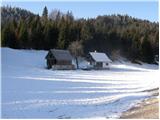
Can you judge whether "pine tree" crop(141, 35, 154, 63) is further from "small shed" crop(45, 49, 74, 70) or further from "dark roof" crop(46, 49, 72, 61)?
"small shed" crop(45, 49, 74, 70)

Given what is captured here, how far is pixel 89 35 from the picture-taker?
93125 mm

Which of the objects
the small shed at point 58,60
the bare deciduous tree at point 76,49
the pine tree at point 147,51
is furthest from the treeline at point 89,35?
the small shed at point 58,60

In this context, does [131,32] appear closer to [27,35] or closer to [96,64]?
[96,64]

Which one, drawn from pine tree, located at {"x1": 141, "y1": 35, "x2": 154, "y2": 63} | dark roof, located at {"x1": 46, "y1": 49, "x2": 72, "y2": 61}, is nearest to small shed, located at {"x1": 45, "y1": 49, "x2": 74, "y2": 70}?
dark roof, located at {"x1": 46, "y1": 49, "x2": 72, "y2": 61}

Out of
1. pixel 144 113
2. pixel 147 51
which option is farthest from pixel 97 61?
pixel 144 113

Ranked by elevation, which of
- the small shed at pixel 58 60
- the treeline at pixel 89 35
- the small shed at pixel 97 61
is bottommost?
the small shed at pixel 97 61

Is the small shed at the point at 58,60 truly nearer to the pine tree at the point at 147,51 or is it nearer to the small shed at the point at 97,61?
the small shed at the point at 97,61

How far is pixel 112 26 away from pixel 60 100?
7950cm

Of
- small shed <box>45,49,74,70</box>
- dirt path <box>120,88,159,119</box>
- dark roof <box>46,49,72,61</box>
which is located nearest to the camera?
dirt path <box>120,88,159,119</box>

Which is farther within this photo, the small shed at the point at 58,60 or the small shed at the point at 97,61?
the small shed at the point at 97,61

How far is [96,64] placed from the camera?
82000 millimetres

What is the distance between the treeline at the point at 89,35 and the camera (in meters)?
83.5

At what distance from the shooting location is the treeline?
274ft

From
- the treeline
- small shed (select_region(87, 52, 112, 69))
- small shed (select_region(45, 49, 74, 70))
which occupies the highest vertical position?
the treeline
